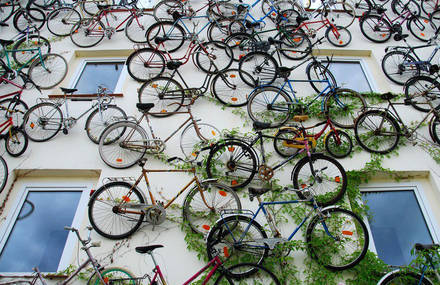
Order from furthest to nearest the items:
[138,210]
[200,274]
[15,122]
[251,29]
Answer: [251,29], [15,122], [138,210], [200,274]

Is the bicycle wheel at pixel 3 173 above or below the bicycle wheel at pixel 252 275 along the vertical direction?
above

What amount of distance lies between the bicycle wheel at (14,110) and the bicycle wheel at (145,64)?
2295 mm

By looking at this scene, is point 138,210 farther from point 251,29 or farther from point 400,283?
point 251,29

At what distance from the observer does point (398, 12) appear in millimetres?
9602

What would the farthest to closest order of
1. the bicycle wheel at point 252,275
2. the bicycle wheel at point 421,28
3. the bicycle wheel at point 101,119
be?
the bicycle wheel at point 421,28
the bicycle wheel at point 101,119
the bicycle wheel at point 252,275

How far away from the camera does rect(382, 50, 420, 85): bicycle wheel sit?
7.70m

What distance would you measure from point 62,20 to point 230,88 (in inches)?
200

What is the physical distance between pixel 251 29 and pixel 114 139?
458 cm

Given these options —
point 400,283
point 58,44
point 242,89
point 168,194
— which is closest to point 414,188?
point 400,283

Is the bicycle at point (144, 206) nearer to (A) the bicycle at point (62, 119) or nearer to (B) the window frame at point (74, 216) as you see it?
(B) the window frame at point (74, 216)

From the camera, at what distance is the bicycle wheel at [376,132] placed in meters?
6.38

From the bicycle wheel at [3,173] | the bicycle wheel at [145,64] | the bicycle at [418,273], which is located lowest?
the bicycle at [418,273]

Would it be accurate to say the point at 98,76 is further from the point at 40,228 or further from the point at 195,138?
the point at 40,228

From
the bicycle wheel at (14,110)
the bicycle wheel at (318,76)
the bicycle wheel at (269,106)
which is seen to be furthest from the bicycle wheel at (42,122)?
the bicycle wheel at (318,76)
